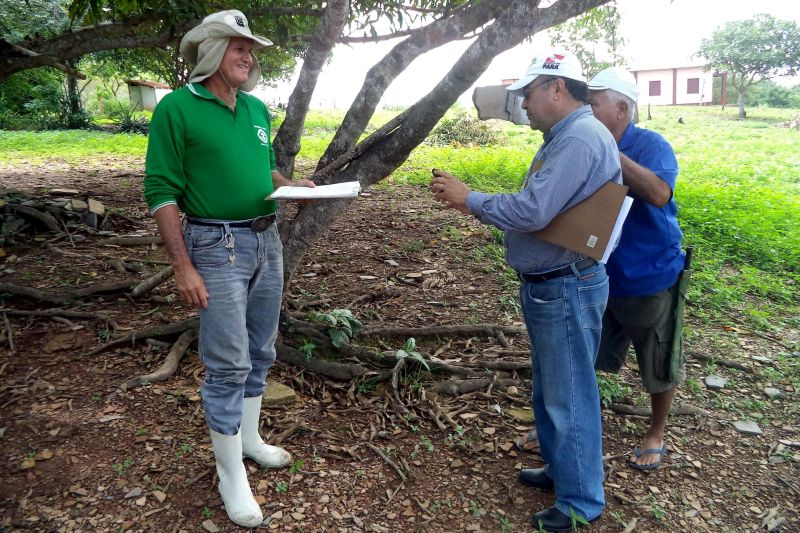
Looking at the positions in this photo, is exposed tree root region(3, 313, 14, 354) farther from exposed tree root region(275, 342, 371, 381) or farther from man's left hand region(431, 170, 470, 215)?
man's left hand region(431, 170, 470, 215)

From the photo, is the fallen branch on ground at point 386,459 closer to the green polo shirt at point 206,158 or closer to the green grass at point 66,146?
the green polo shirt at point 206,158

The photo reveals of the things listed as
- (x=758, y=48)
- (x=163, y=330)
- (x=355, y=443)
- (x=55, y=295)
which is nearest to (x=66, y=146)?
(x=55, y=295)

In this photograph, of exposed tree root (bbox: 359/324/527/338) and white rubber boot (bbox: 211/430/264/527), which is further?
exposed tree root (bbox: 359/324/527/338)

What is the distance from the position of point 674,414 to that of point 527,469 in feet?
4.40

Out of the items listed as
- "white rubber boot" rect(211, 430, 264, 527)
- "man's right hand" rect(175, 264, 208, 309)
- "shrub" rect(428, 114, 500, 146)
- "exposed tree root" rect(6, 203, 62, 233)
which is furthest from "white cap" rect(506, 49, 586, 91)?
"shrub" rect(428, 114, 500, 146)

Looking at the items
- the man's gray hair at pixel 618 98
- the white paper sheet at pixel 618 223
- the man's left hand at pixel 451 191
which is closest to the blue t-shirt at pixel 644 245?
the man's gray hair at pixel 618 98

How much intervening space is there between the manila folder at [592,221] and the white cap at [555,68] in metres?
0.48

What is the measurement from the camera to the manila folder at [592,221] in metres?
2.46

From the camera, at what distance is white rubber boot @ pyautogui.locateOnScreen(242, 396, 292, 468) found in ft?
10.4

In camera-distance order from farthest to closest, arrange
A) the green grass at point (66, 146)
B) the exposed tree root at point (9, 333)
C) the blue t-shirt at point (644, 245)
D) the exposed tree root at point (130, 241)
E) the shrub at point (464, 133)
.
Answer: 1. the shrub at point (464, 133)
2. the green grass at point (66, 146)
3. the exposed tree root at point (130, 241)
4. the exposed tree root at point (9, 333)
5. the blue t-shirt at point (644, 245)

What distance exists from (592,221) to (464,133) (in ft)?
49.9

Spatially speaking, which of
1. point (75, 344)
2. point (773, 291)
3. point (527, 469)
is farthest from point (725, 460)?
point (75, 344)

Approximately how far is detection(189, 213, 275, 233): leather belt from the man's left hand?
2.61ft

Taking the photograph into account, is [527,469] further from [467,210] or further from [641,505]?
[467,210]
